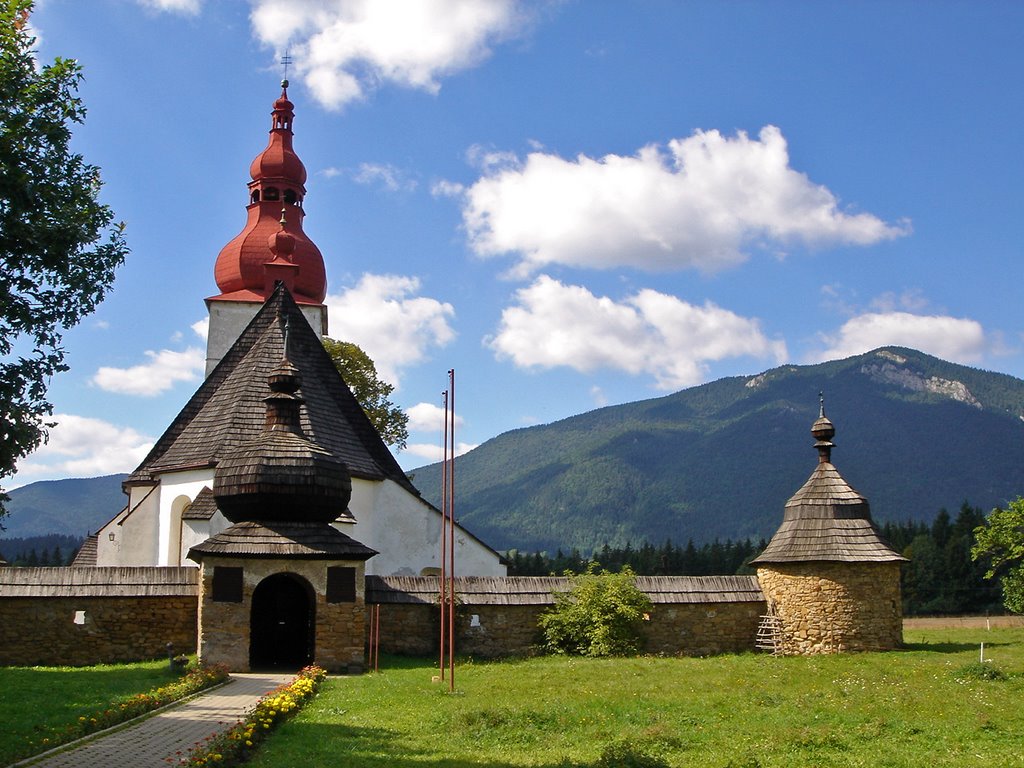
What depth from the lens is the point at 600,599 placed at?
2388cm

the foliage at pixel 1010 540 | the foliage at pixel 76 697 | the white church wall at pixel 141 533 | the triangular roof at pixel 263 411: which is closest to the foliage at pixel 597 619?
the triangular roof at pixel 263 411

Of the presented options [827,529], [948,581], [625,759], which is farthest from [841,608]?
[948,581]

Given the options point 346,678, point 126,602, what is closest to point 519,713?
point 346,678

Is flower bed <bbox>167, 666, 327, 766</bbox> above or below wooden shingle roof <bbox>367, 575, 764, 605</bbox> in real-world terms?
below

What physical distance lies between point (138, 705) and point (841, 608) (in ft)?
53.7

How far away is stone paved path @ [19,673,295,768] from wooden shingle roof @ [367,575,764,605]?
641 cm

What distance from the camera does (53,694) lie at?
16.2 m

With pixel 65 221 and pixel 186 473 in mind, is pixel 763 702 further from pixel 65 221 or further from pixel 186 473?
pixel 186 473

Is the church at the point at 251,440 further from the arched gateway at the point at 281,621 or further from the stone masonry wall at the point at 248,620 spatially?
the stone masonry wall at the point at 248,620

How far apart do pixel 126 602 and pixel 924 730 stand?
1621 cm

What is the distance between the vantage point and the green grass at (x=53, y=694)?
12.5 m

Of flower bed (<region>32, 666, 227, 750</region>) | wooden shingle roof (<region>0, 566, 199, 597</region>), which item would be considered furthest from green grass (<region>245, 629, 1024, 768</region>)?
wooden shingle roof (<region>0, 566, 199, 597</region>)

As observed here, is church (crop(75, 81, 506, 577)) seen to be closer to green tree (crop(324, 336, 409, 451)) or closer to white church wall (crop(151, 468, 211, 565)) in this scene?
white church wall (crop(151, 468, 211, 565))

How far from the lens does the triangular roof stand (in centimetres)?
2691
